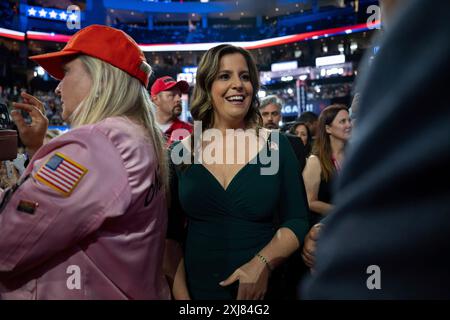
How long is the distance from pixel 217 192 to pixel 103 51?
0.82m

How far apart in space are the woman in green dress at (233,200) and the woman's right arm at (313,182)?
1.03 metres

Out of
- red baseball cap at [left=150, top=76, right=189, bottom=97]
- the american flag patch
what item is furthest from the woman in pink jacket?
red baseball cap at [left=150, top=76, right=189, bottom=97]

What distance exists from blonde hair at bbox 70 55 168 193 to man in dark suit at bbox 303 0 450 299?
46.0 inches

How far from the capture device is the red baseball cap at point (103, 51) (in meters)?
1.40

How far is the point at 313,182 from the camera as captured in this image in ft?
10.2

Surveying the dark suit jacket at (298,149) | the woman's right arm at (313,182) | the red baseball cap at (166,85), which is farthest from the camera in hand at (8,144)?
the red baseball cap at (166,85)

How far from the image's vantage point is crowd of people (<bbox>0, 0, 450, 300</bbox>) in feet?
1.03

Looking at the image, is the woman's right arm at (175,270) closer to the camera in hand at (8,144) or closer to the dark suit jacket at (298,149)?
the camera in hand at (8,144)

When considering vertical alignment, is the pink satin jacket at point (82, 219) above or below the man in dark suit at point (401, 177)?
below

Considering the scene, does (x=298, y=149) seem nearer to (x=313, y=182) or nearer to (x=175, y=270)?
(x=313, y=182)

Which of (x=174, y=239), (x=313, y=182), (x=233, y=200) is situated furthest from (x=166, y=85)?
(x=233, y=200)

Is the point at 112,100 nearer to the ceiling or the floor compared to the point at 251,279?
nearer to the ceiling

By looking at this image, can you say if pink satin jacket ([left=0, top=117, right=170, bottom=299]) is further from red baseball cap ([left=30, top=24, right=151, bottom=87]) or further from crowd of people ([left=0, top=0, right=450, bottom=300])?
red baseball cap ([left=30, top=24, right=151, bottom=87])
